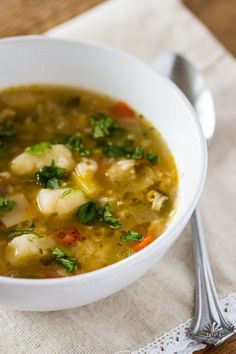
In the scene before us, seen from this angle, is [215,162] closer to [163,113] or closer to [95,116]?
[163,113]

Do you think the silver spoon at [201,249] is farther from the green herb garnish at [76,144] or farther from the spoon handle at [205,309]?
the green herb garnish at [76,144]

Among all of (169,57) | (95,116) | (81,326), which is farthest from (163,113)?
(81,326)

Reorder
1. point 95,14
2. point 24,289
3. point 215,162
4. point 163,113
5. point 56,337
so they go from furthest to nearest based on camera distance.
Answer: point 95,14
point 215,162
point 163,113
point 56,337
point 24,289

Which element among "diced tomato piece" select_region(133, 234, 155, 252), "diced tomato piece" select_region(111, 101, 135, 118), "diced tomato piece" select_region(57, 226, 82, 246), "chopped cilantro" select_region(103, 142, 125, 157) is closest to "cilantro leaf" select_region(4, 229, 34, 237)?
"diced tomato piece" select_region(57, 226, 82, 246)

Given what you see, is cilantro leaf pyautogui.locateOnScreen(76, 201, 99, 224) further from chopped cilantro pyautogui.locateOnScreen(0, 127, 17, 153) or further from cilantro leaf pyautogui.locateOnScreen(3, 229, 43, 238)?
chopped cilantro pyautogui.locateOnScreen(0, 127, 17, 153)

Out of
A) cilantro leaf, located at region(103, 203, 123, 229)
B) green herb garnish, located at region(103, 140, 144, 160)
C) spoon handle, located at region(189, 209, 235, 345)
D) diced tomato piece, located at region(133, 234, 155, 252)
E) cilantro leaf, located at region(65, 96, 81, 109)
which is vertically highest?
diced tomato piece, located at region(133, 234, 155, 252)

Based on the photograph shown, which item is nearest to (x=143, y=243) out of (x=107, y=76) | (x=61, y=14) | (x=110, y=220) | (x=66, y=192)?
(x=110, y=220)
